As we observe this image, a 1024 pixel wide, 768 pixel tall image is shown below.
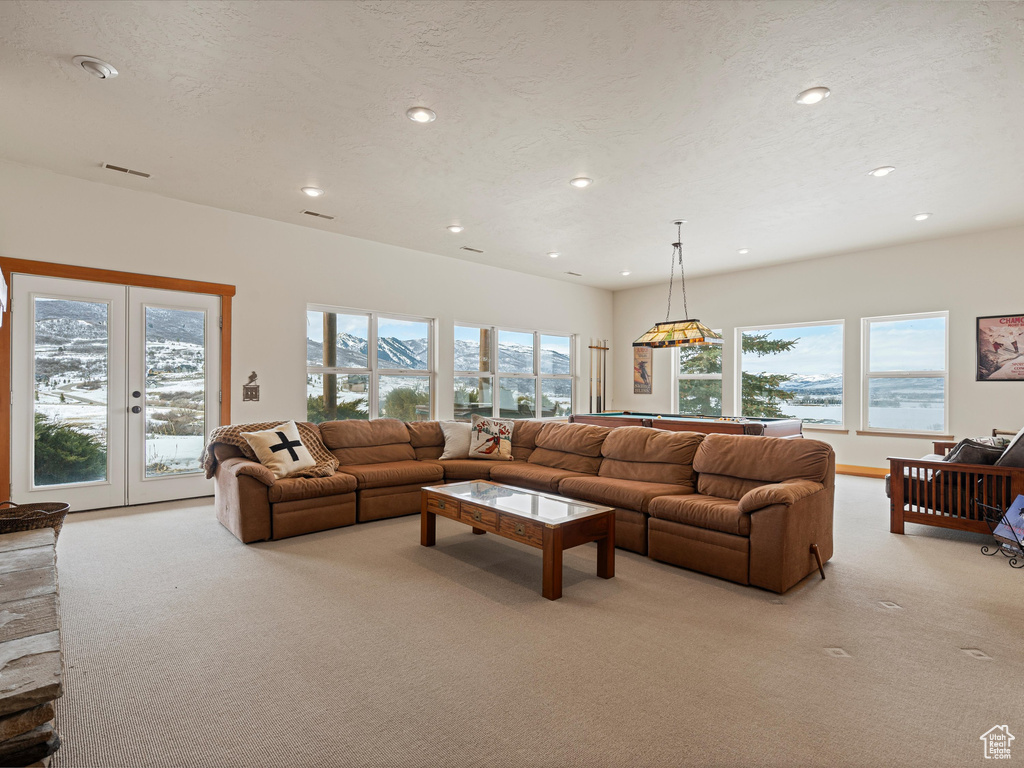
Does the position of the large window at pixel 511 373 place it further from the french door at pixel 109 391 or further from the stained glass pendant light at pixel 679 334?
the french door at pixel 109 391

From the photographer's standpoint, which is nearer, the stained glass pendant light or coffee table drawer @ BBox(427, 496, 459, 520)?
coffee table drawer @ BBox(427, 496, 459, 520)

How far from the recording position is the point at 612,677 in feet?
7.02

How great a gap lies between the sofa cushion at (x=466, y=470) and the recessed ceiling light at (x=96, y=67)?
362 cm

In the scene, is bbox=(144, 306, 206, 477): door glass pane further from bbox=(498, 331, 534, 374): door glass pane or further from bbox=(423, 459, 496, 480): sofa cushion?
bbox=(498, 331, 534, 374): door glass pane

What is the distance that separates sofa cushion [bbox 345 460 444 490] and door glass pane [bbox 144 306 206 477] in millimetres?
1753

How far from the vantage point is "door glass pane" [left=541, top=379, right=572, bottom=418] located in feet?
29.0

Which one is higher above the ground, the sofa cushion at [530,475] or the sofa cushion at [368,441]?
the sofa cushion at [368,441]

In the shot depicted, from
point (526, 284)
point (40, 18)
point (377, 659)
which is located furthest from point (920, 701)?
point (526, 284)

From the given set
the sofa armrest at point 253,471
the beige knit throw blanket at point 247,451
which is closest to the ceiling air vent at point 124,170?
the beige knit throw blanket at point 247,451

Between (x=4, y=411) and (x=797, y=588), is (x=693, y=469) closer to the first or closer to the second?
(x=797, y=588)

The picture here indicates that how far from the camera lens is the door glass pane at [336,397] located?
6.19 m

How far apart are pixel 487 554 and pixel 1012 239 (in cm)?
664

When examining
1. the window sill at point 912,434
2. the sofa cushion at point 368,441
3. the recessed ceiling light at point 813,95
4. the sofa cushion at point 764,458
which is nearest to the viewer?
the recessed ceiling light at point 813,95

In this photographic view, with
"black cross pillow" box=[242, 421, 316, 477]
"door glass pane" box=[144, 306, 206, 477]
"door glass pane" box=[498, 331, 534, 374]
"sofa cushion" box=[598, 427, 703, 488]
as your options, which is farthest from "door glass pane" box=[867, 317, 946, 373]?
"door glass pane" box=[144, 306, 206, 477]
